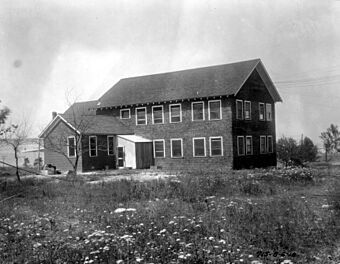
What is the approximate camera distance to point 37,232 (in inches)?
335

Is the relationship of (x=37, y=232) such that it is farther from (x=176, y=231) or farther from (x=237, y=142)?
(x=237, y=142)

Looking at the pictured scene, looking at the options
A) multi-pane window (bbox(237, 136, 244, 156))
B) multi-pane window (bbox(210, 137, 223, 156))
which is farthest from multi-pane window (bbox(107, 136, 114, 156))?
multi-pane window (bbox(237, 136, 244, 156))

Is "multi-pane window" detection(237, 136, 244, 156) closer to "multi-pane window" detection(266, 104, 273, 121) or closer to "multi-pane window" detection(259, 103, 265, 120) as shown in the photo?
"multi-pane window" detection(259, 103, 265, 120)

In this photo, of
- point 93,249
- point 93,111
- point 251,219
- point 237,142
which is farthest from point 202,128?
point 93,249

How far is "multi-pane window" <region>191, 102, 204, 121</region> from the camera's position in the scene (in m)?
30.4

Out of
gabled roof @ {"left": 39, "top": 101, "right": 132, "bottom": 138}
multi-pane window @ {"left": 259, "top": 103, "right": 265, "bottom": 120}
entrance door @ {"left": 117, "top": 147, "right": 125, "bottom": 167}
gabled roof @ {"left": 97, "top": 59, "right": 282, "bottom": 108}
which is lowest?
entrance door @ {"left": 117, "top": 147, "right": 125, "bottom": 167}

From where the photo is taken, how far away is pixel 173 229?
26.2ft

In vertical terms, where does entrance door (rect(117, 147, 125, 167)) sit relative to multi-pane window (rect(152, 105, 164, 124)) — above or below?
below

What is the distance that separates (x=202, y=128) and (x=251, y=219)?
22.0 meters

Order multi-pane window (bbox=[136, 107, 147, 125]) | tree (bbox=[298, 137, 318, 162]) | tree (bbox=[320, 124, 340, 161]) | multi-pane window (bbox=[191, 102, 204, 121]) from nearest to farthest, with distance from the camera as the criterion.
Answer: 1. multi-pane window (bbox=[191, 102, 204, 121])
2. multi-pane window (bbox=[136, 107, 147, 125])
3. tree (bbox=[298, 137, 318, 162])
4. tree (bbox=[320, 124, 340, 161])

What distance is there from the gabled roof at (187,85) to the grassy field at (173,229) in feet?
58.0

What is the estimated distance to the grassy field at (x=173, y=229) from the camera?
6.43 m

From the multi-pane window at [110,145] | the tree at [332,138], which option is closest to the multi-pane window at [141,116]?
the multi-pane window at [110,145]

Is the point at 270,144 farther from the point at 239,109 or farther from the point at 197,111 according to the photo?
the point at 197,111
